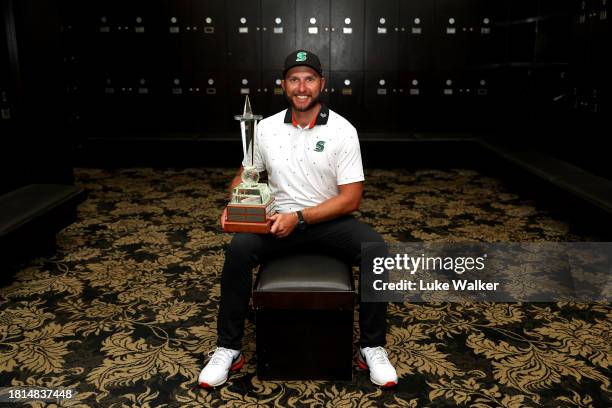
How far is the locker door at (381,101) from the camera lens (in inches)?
262

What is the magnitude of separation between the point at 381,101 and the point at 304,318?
5069 millimetres

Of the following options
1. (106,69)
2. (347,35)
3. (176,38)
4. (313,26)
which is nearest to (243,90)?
(176,38)

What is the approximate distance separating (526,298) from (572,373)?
0.73 meters

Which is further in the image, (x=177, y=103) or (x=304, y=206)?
(x=177, y=103)

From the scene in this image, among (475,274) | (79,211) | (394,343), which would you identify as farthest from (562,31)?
(79,211)

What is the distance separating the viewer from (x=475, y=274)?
3314mm

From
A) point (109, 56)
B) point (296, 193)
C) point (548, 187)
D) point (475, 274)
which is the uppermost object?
point (109, 56)

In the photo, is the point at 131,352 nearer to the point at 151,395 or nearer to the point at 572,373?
the point at 151,395

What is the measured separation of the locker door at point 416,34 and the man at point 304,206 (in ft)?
15.3

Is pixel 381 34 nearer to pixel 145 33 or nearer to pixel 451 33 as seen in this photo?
pixel 451 33

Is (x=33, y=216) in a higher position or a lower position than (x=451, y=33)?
lower

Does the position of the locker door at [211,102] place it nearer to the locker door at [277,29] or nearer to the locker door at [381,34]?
the locker door at [277,29]

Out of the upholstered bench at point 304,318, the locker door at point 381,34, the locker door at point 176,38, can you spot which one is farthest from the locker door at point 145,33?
the upholstered bench at point 304,318

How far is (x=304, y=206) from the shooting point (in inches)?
90.5
